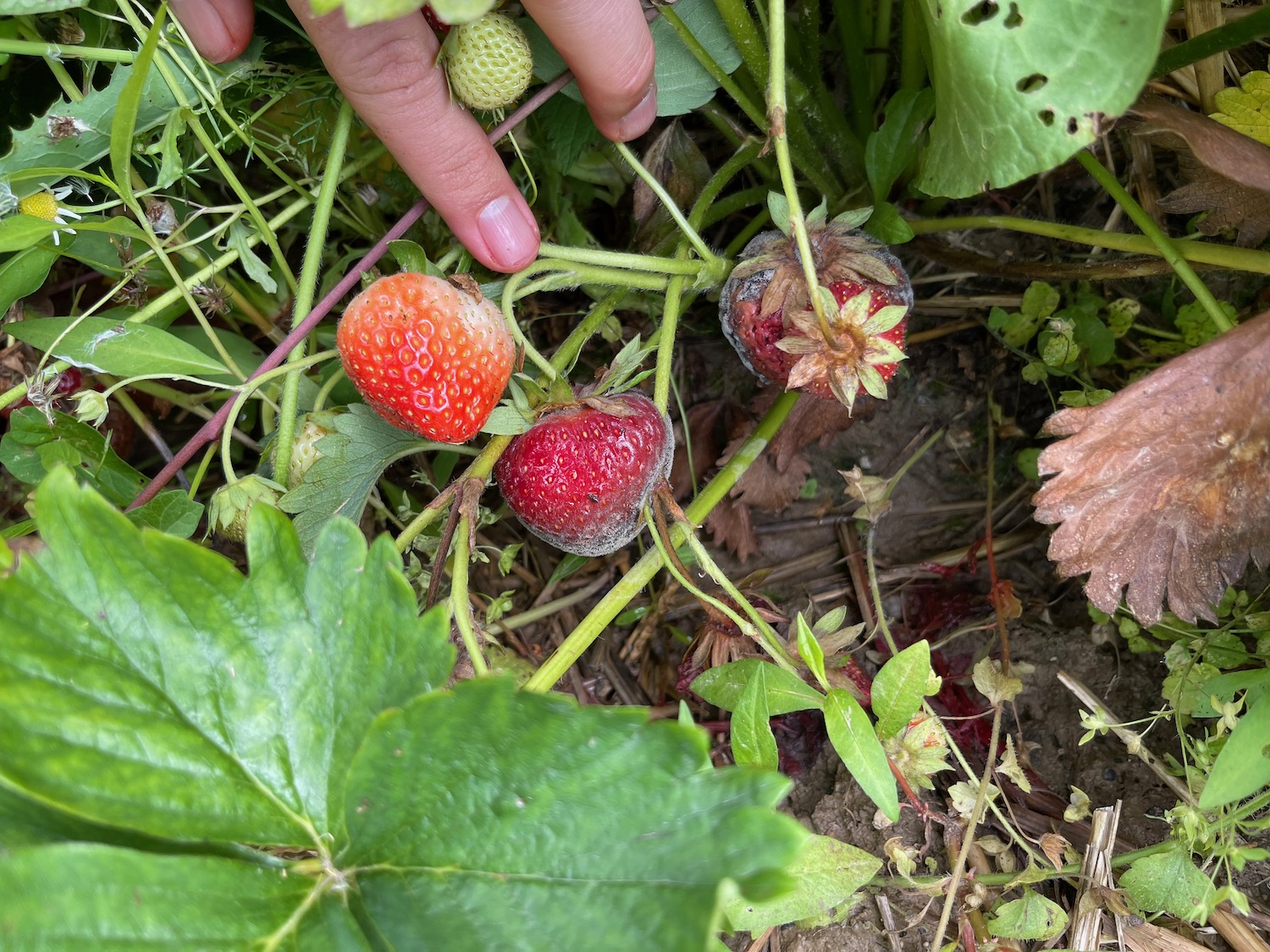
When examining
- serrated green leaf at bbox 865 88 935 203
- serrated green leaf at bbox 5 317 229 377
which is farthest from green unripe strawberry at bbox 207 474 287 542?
serrated green leaf at bbox 865 88 935 203

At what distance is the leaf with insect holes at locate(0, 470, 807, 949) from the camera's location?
0.58 meters

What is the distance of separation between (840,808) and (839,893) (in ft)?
0.63

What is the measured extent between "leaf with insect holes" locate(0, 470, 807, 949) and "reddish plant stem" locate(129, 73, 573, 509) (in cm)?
21

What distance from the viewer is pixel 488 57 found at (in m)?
0.81

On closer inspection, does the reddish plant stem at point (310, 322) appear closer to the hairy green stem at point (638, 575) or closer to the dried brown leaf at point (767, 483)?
the hairy green stem at point (638, 575)

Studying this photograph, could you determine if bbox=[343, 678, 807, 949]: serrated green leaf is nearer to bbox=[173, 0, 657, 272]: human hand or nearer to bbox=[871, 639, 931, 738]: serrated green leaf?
bbox=[871, 639, 931, 738]: serrated green leaf

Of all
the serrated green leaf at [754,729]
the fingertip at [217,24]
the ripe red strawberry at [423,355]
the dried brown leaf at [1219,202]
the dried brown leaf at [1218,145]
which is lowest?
the serrated green leaf at [754,729]

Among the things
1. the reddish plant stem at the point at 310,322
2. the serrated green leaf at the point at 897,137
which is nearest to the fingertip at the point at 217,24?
Answer: the reddish plant stem at the point at 310,322

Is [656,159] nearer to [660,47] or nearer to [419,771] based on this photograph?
[660,47]

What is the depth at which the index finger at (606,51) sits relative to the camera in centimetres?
77

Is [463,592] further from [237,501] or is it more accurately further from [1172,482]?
[1172,482]

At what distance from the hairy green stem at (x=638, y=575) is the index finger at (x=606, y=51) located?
15.1 inches

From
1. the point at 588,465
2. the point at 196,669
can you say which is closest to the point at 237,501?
the point at 196,669

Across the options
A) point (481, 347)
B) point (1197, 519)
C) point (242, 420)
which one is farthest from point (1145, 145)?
point (242, 420)
